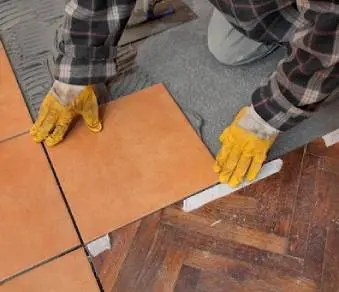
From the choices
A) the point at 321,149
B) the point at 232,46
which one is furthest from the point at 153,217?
the point at 232,46

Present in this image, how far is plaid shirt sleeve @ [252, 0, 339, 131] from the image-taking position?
0.82 metres

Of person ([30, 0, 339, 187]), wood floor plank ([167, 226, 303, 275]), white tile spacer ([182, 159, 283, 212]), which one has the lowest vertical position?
wood floor plank ([167, 226, 303, 275])

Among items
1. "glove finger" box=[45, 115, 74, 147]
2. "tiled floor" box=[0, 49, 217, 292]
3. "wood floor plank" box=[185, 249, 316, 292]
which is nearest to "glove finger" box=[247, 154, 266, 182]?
"tiled floor" box=[0, 49, 217, 292]

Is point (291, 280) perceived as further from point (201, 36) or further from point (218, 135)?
point (201, 36)

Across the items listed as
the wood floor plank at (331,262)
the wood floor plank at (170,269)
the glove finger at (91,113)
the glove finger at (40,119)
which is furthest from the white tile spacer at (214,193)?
the glove finger at (40,119)

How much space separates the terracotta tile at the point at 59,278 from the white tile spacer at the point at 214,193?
297 millimetres

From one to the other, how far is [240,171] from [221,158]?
0.21 ft

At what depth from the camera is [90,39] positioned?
3.39ft

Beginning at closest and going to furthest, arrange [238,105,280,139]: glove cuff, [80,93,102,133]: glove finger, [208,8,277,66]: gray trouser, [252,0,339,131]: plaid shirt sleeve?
[252,0,339,131]: plaid shirt sleeve
[238,105,280,139]: glove cuff
[80,93,102,133]: glove finger
[208,8,277,66]: gray trouser

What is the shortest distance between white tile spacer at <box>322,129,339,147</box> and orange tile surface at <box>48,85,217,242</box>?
358mm

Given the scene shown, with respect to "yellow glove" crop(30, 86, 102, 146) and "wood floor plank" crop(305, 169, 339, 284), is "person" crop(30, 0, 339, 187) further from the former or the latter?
"wood floor plank" crop(305, 169, 339, 284)

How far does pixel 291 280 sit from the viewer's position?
0.97 meters

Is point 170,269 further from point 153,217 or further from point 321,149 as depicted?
point 321,149

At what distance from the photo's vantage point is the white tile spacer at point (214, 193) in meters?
1.09
